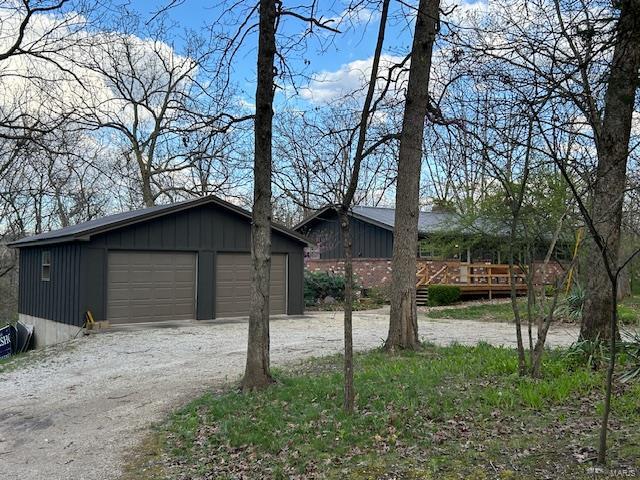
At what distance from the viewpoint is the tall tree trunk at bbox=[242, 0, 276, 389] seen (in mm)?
6707

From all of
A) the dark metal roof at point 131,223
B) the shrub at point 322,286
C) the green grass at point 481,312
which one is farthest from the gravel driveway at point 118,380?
the shrub at point 322,286

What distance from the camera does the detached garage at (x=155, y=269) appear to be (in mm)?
14352

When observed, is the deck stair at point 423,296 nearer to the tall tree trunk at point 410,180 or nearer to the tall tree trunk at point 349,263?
the tall tree trunk at point 410,180

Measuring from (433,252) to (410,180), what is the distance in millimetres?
15170

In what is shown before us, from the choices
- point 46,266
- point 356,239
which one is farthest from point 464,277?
point 46,266

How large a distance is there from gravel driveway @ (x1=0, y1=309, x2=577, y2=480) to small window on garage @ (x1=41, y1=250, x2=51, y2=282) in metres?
4.51

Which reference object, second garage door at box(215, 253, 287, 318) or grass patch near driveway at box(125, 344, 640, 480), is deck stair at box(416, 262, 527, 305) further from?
grass patch near driveway at box(125, 344, 640, 480)

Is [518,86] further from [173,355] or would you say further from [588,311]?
[173,355]

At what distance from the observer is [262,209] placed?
267 inches

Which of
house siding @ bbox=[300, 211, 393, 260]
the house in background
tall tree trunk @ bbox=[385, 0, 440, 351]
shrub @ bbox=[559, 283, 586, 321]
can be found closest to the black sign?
the house in background

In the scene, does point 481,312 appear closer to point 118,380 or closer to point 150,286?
point 150,286

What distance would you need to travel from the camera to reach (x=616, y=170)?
642cm

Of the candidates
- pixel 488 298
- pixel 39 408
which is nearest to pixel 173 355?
pixel 39 408

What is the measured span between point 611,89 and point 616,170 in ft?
3.56
